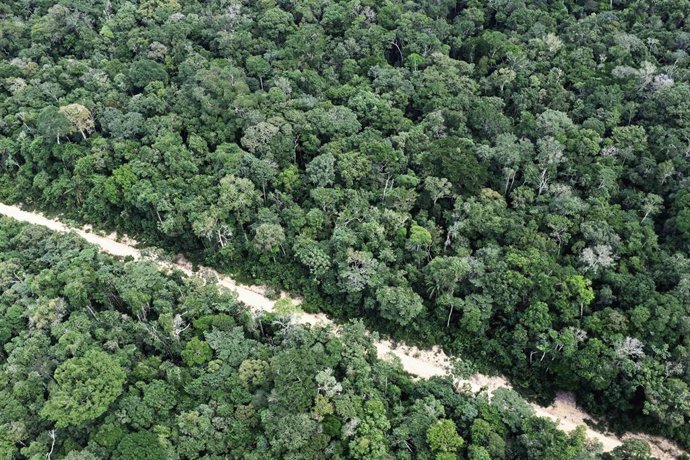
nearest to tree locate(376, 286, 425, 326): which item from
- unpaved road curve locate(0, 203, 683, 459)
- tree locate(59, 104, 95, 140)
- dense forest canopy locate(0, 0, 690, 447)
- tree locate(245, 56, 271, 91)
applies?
dense forest canopy locate(0, 0, 690, 447)

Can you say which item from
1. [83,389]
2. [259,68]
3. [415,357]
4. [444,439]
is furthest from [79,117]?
[444,439]

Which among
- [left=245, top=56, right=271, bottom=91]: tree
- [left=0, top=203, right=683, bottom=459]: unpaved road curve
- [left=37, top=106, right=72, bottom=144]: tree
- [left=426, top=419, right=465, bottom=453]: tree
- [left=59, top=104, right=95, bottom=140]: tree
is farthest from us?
[left=245, top=56, right=271, bottom=91]: tree

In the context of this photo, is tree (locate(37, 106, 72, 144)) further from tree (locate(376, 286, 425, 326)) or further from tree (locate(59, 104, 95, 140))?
tree (locate(376, 286, 425, 326))

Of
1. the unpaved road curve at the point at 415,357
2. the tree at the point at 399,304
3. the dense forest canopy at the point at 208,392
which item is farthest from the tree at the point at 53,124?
the tree at the point at 399,304

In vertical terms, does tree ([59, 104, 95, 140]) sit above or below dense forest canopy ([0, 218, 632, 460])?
above

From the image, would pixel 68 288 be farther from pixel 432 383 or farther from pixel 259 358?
pixel 432 383

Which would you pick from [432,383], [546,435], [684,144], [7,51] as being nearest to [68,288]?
[432,383]

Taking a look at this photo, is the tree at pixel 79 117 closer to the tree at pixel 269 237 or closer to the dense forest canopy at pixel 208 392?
the dense forest canopy at pixel 208 392

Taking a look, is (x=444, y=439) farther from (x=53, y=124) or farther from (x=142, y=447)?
(x=53, y=124)

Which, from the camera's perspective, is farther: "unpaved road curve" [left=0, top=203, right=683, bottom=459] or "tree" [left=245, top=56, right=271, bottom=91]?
"tree" [left=245, top=56, right=271, bottom=91]
